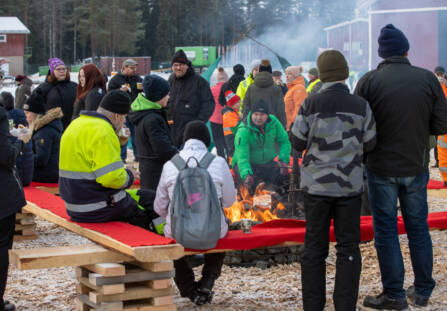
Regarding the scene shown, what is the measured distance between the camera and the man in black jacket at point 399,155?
4613 millimetres

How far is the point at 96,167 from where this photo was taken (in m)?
4.80

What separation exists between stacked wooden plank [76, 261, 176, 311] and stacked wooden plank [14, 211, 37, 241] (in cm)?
291

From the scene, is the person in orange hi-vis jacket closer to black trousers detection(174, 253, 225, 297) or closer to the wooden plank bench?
black trousers detection(174, 253, 225, 297)

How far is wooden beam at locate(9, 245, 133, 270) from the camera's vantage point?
4.30m

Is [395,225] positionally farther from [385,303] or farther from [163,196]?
[163,196]

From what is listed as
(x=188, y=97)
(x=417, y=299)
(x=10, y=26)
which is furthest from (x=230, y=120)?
(x=10, y=26)

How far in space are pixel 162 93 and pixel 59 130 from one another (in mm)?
1924

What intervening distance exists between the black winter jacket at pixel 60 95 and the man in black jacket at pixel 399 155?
17.2 feet

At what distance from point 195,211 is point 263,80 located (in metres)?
5.41

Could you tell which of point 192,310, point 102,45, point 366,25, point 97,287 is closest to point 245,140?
point 192,310

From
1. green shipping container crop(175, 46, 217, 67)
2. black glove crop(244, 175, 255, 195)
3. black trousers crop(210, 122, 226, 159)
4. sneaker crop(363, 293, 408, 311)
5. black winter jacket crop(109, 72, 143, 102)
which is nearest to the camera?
sneaker crop(363, 293, 408, 311)

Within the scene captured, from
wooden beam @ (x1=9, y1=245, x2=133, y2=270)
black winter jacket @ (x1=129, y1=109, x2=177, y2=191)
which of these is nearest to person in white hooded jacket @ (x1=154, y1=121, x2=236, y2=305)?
wooden beam @ (x1=9, y1=245, x2=133, y2=270)

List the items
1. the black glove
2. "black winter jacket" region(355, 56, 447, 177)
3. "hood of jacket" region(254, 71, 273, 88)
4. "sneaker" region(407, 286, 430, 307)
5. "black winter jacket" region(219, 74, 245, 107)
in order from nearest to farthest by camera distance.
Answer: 1. "black winter jacket" region(355, 56, 447, 177)
2. "sneaker" region(407, 286, 430, 307)
3. the black glove
4. "hood of jacket" region(254, 71, 273, 88)
5. "black winter jacket" region(219, 74, 245, 107)

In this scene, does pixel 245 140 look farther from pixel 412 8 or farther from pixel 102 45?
pixel 102 45
